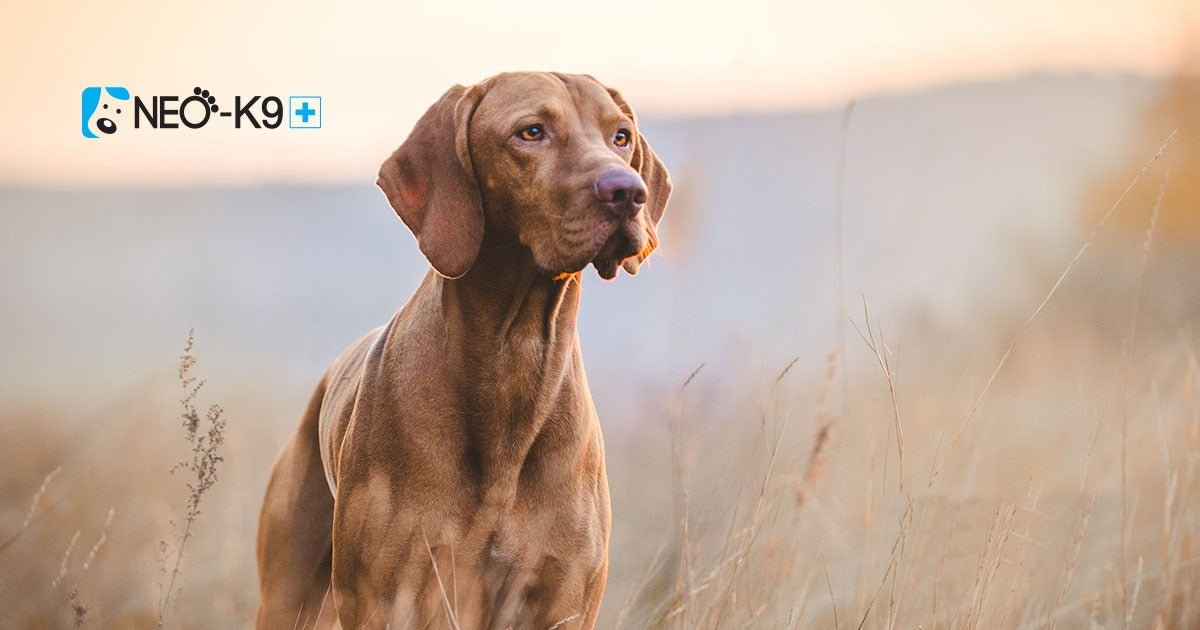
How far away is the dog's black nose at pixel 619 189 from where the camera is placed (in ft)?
10.6

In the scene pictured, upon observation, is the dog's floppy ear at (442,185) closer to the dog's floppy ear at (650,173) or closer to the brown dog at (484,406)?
the brown dog at (484,406)

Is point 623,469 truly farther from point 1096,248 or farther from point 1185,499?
point 1096,248

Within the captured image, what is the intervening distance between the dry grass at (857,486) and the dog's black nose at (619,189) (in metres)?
0.71

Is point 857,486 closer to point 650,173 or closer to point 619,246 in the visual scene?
point 650,173

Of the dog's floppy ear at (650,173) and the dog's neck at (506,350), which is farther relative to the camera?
the dog's floppy ear at (650,173)

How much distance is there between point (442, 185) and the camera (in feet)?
12.0

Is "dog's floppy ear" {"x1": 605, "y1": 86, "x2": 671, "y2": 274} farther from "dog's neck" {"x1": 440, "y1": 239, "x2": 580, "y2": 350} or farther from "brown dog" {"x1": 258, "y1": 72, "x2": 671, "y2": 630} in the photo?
"dog's neck" {"x1": 440, "y1": 239, "x2": 580, "y2": 350}

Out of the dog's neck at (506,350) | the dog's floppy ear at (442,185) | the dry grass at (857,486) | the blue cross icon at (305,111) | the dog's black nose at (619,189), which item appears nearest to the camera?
the dog's black nose at (619,189)

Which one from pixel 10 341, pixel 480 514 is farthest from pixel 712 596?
pixel 10 341

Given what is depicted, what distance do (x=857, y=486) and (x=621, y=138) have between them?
2.12 meters

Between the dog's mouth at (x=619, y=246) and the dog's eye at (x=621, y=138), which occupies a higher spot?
the dog's eye at (x=621, y=138)

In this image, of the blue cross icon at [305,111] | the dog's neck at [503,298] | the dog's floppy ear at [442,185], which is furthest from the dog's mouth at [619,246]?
the blue cross icon at [305,111]

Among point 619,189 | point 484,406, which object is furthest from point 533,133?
point 484,406

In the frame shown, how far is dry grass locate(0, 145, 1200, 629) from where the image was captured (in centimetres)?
386
